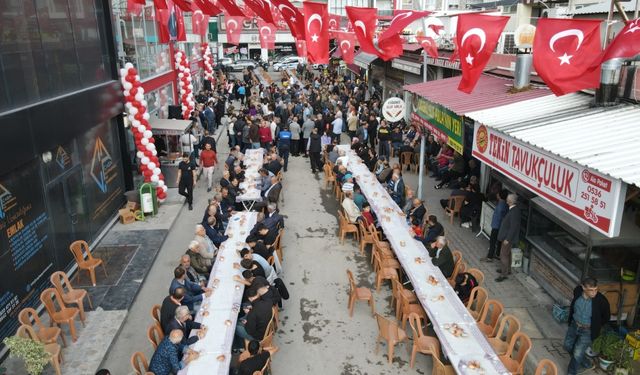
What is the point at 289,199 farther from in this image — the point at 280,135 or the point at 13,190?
the point at 13,190

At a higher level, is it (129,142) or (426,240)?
(129,142)

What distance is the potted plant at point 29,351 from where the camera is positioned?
254 inches

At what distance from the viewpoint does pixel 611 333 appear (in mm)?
7164

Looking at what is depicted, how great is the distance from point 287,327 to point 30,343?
397 centimetres

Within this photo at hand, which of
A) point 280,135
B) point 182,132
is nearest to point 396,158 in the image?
point 280,135

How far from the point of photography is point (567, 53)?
21.9 ft

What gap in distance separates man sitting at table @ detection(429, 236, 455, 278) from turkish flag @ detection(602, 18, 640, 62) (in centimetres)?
391

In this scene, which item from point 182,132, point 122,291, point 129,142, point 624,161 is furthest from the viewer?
point 182,132

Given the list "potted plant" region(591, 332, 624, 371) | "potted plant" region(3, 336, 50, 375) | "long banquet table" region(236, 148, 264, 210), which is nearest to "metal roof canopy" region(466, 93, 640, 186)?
"potted plant" region(591, 332, 624, 371)

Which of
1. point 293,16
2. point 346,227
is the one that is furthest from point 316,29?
point 346,227

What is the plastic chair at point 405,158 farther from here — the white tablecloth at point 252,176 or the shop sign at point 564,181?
the shop sign at point 564,181

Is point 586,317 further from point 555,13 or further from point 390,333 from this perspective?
point 555,13

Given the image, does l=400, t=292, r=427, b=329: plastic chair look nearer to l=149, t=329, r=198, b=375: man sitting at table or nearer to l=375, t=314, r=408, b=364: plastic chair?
l=375, t=314, r=408, b=364: plastic chair

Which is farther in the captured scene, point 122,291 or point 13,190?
point 122,291
